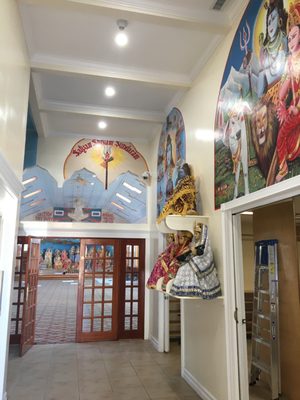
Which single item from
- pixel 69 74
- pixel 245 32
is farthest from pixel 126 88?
pixel 245 32

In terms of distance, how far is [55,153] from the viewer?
632 cm

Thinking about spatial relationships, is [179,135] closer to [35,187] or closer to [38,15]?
[38,15]

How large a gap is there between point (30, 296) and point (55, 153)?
9.04 ft

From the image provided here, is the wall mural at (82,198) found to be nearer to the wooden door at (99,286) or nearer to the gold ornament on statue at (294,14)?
the wooden door at (99,286)

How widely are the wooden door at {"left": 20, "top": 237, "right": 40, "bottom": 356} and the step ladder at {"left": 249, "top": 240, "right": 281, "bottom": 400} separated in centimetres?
366

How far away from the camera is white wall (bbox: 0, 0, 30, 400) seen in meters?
2.64

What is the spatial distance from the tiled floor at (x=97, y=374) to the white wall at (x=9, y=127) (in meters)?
0.78

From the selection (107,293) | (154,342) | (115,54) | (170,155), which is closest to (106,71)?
(115,54)

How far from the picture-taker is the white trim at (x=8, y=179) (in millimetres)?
2584

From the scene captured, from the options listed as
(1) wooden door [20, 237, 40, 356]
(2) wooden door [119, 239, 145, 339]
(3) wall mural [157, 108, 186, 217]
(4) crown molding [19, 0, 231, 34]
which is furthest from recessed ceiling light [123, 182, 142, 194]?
(4) crown molding [19, 0, 231, 34]

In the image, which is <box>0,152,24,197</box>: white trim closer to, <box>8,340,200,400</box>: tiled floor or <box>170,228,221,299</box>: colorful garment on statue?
<box>170,228,221,299</box>: colorful garment on statue

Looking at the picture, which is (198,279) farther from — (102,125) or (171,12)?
(102,125)

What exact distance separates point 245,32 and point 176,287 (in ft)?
8.38

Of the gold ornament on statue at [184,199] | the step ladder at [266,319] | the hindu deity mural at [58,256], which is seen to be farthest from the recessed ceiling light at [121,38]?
the hindu deity mural at [58,256]
